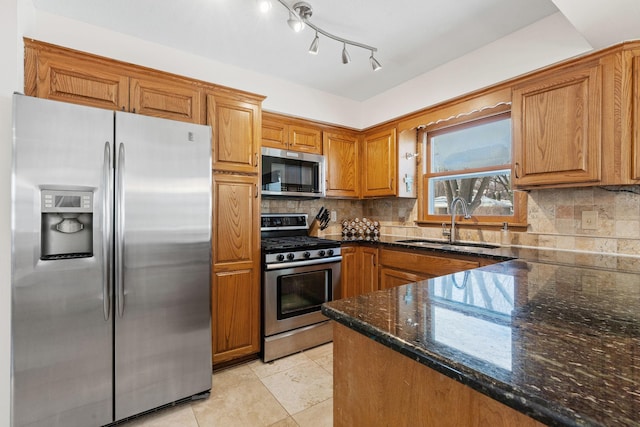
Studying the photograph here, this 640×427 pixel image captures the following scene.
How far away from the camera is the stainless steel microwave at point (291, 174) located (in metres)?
2.78

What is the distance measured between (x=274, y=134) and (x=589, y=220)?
2641mm

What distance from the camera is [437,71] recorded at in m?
2.72

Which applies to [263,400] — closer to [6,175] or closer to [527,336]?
[527,336]

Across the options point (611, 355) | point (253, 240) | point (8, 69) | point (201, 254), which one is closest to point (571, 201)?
point (611, 355)

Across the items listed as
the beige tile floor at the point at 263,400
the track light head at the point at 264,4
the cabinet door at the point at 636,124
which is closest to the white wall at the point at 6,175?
the beige tile floor at the point at 263,400

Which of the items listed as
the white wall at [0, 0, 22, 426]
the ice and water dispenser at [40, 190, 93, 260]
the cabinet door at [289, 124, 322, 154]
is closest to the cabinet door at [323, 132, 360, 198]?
the cabinet door at [289, 124, 322, 154]

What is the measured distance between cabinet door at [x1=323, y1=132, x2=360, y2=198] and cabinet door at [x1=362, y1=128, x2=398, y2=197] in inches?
4.2

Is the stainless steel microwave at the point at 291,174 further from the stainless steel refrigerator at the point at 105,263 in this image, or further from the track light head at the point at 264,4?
the track light head at the point at 264,4

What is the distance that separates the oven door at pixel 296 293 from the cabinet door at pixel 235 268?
10 cm

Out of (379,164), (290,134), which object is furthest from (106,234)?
(379,164)

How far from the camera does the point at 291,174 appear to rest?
2.94 metres

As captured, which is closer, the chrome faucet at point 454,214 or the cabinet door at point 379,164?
the chrome faucet at point 454,214

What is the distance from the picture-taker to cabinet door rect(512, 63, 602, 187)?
182 centimetres

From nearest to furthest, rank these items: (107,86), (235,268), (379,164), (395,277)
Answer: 1. (107,86)
2. (235,268)
3. (395,277)
4. (379,164)
